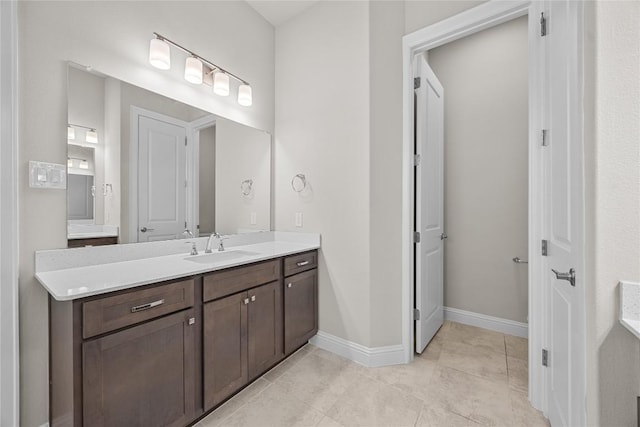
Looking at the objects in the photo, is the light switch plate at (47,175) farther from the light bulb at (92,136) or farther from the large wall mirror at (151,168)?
the light bulb at (92,136)

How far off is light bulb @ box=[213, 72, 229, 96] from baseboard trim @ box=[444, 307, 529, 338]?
116 inches

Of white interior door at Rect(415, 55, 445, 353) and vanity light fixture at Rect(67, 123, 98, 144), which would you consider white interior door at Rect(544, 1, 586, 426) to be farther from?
vanity light fixture at Rect(67, 123, 98, 144)

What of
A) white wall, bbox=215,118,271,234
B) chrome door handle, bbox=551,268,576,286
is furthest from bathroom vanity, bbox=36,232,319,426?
chrome door handle, bbox=551,268,576,286

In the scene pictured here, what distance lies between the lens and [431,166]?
2340mm

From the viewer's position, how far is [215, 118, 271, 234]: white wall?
2.24 m

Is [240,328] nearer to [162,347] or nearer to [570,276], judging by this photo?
[162,347]

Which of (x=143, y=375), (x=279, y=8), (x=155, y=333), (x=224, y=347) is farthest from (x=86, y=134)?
(x=279, y=8)

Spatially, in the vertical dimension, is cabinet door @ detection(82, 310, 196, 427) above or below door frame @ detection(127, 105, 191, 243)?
below

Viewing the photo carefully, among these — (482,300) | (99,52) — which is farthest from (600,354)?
(99,52)

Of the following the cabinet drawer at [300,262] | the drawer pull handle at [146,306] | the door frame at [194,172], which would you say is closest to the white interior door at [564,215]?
the cabinet drawer at [300,262]

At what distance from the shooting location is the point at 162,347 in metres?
1.25

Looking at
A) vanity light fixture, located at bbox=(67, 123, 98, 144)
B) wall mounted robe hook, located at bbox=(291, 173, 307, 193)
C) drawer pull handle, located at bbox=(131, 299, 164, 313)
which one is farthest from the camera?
wall mounted robe hook, located at bbox=(291, 173, 307, 193)

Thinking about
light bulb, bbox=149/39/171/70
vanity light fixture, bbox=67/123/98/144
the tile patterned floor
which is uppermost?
light bulb, bbox=149/39/171/70

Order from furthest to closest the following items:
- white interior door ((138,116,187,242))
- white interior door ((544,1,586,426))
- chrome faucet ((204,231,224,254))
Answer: chrome faucet ((204,231,224,254)) → white interior door ((138,116,187,242)) → white interior door ((544,1,586,426))
